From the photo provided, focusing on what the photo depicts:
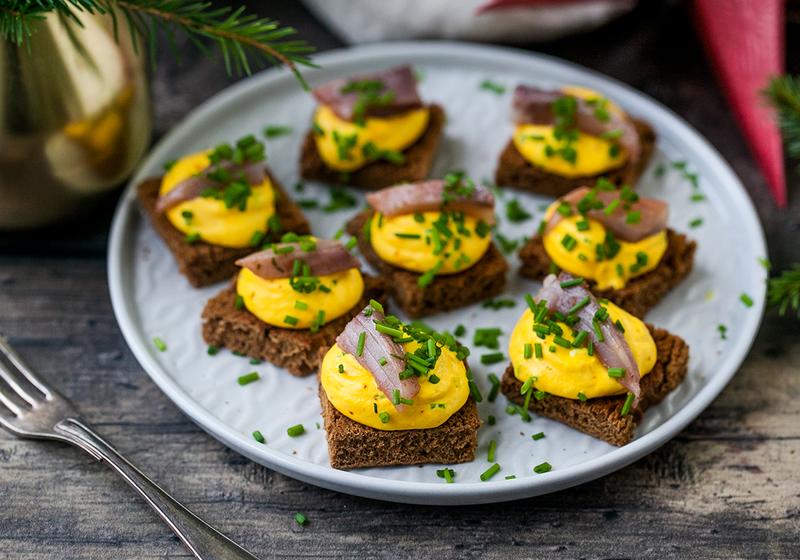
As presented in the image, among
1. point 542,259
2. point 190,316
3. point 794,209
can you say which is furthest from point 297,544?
point 794,209

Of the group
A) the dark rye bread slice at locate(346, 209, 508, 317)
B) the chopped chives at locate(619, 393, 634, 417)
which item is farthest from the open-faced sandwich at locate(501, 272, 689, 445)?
the dark rye bread slice at locate(346, 209, 508, 317)

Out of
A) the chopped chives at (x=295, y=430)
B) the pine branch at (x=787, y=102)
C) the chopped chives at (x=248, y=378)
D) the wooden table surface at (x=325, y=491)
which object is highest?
the pine branch at (x=787, y=102)

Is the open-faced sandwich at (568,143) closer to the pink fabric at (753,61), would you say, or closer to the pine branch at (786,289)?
the pink fabric at (753,61)

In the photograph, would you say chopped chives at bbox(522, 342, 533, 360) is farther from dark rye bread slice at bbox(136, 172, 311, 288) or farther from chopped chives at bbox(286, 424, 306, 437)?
dark rye bread slice at bbox(136, 172, 311, 288)

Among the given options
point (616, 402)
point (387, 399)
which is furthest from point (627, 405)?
point (387, 399)

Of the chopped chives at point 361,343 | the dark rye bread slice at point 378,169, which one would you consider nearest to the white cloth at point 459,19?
the dark rye bread slice at point 378,169

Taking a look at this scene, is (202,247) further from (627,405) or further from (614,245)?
(627,405)

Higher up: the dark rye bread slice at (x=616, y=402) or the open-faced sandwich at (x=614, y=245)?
the open-faced sandwich at (x=614, y=245)
